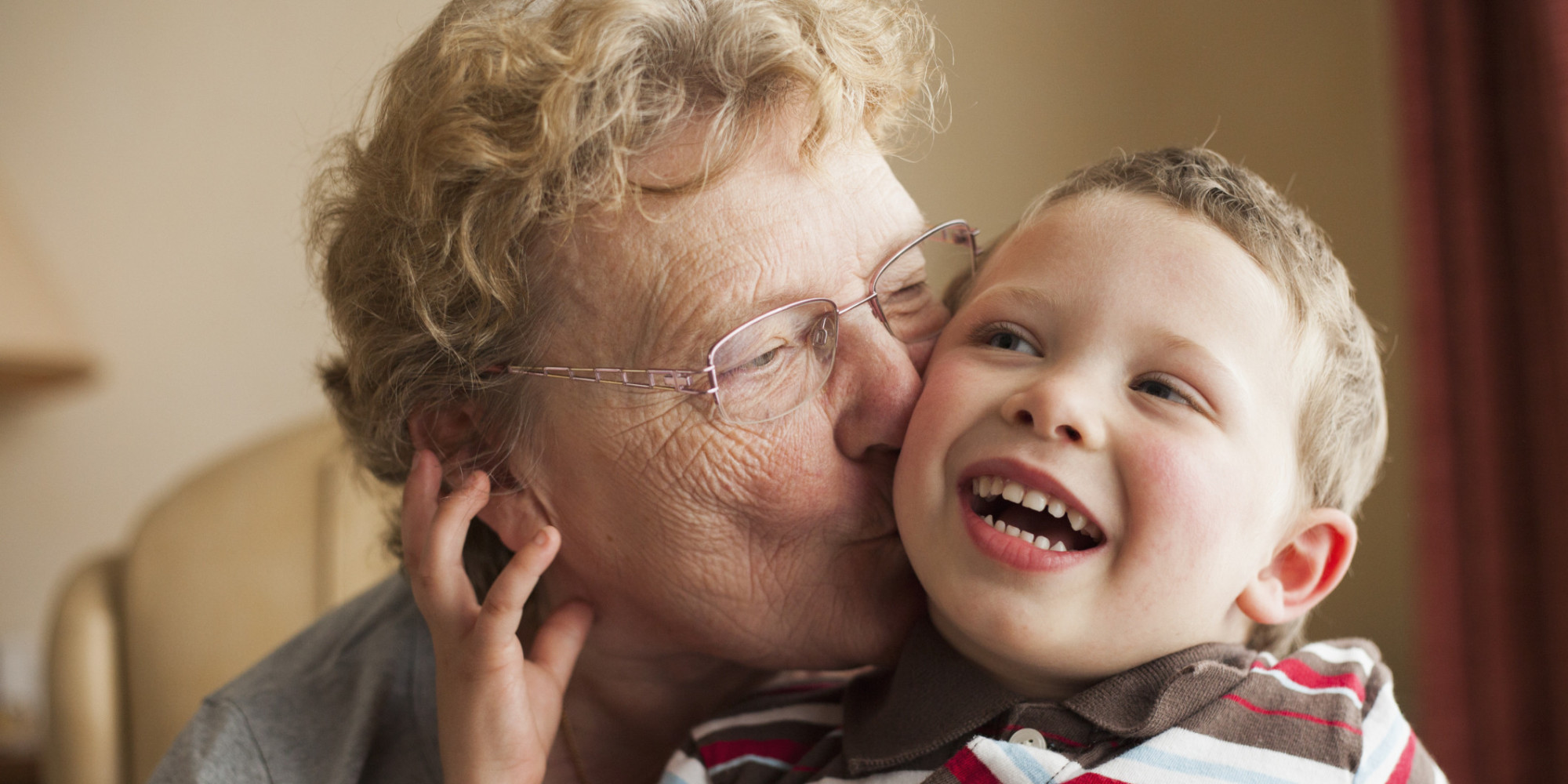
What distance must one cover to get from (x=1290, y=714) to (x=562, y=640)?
800 mm

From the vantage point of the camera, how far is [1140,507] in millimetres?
966

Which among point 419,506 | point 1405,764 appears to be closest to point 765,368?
point 419,506

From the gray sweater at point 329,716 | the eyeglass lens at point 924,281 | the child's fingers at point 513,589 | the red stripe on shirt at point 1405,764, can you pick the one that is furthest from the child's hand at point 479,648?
the red stripe on shirt at point 1405,764

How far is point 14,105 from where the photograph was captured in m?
3.46

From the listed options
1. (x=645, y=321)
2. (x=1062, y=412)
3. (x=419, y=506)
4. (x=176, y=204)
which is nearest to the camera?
(x=1062, y=412)

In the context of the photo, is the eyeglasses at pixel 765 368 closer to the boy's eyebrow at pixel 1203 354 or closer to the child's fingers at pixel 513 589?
the child's fingers at pixel 513 589

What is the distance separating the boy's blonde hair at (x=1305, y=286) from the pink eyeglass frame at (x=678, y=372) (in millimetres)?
187

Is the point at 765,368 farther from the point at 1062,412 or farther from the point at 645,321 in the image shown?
the point at 1062,412

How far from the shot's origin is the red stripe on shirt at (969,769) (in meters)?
0.98

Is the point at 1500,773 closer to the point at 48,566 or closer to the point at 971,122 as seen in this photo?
the point at 971,122

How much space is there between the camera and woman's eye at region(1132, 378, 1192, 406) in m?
1.01

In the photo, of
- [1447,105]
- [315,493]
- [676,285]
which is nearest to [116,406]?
[315,493]

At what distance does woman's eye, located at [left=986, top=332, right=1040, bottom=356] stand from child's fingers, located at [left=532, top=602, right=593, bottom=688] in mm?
614

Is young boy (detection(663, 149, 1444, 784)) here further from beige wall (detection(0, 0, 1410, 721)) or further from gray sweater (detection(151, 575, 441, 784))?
beige wall (detection(0, 0, 1410, 721))
